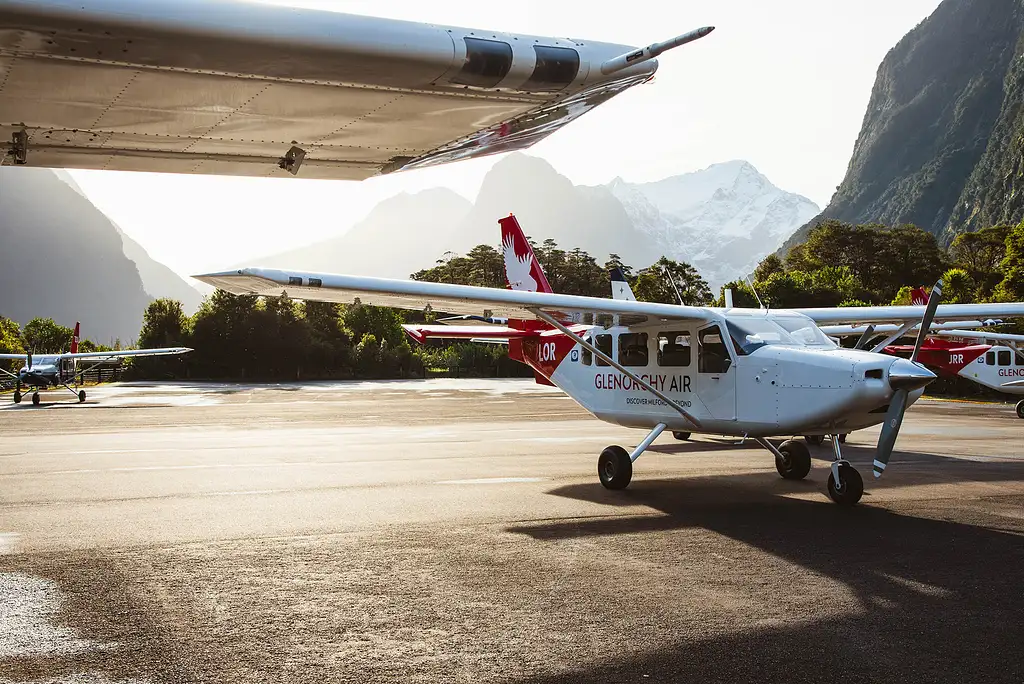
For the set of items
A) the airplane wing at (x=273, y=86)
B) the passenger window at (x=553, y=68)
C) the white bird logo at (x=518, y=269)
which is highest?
the white bird logo at (x=518, y=269)

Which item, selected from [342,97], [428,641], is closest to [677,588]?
[428,641]

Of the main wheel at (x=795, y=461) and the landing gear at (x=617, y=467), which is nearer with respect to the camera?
the landing gear at (x=617, y=467)

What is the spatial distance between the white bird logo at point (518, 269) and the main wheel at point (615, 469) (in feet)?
22.6

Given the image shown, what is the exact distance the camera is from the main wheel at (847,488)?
9047 millimetres

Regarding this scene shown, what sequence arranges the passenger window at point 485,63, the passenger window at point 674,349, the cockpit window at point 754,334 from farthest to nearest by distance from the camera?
the passenger window at point 674,349 < the cockpit window at point 754,334 < the passenger window at point 485,63

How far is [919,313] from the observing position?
39.3 feet

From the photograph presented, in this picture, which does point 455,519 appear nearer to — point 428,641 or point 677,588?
point 677,588

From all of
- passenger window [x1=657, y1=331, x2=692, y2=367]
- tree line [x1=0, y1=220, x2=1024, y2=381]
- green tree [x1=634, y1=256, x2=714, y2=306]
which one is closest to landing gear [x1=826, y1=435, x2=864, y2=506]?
passenger window [x1=657, y1=331, x2=692, y2=367]

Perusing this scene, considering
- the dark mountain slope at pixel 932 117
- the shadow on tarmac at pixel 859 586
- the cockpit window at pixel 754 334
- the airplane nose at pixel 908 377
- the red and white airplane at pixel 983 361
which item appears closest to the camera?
the shadow on tarmac at pixel 859 586

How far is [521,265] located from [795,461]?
7.48 metres

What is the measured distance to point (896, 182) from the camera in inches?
5896

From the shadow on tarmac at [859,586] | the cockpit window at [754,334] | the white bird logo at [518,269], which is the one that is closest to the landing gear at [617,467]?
the shadow on tarmac at [859,586]

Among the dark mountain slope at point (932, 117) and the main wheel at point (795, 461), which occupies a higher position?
the dark mountain slope at point (932, 117)

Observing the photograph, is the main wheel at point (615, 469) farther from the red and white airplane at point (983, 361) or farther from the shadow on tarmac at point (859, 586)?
the red and white airplane at point (983, 361)
